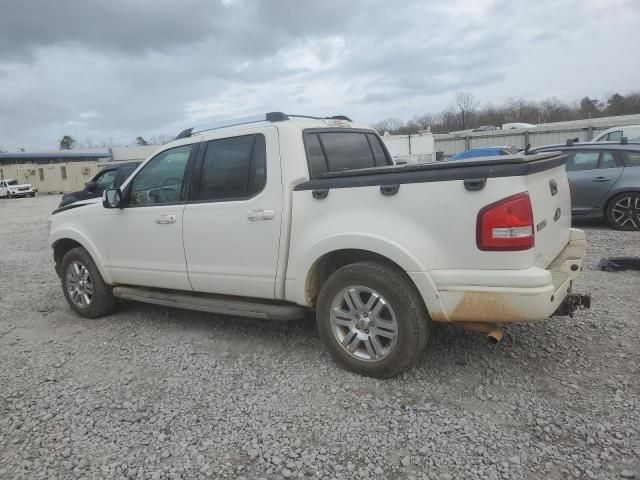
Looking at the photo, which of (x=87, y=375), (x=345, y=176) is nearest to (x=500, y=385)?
(x=345, y=176)

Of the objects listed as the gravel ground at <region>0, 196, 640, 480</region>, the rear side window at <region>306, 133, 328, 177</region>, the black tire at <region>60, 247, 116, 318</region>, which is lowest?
the gravel ground at <region>0, 196, 640, 480</region>

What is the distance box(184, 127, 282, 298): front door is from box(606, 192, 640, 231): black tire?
7258 mm

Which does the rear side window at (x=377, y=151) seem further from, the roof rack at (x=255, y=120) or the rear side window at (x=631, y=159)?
the rear side window at (x=631, y=159)

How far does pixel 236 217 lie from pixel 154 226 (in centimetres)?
106

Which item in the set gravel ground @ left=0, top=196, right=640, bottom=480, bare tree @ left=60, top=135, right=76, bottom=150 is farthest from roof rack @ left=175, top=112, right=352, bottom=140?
bare tree @ left=60, top=135, right=76, bottom=150

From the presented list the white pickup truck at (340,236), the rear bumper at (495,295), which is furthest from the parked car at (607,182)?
the rear bumper at (495,295)

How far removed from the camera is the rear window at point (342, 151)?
4066 millimetres

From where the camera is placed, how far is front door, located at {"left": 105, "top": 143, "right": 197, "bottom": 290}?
4535 mm

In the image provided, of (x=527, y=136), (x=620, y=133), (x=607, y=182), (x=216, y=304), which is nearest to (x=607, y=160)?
(x=607, y=182)

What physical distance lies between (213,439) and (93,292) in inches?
119

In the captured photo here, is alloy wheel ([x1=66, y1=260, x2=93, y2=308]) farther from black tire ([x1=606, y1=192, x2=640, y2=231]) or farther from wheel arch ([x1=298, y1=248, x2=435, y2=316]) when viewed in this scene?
black tire ([x1=606, y1=192, x2=640, y2=231])

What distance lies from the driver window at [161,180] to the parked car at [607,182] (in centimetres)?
719

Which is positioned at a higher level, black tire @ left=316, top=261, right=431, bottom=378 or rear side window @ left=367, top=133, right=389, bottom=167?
rear side window @ left=367, top=133, right=389, bottom=167

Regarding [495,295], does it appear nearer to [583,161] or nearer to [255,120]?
[255,120]
